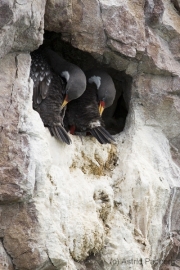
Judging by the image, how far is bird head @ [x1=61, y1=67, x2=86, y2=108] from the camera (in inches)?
303

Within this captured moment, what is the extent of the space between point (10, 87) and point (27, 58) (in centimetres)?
38

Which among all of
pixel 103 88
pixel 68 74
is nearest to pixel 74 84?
pixel 68 74

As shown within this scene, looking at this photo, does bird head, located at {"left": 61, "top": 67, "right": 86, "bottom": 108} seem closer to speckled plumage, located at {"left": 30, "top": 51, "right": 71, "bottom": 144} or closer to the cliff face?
speckled plumage, located at {"left": 30, "top": 51, "right": 71, "bottom": 144}

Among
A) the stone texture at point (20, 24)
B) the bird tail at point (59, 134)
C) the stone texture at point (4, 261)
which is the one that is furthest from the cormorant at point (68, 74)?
the stone texture at point (4, 261)

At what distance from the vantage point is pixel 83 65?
8570 millimetres

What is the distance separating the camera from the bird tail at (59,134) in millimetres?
7020

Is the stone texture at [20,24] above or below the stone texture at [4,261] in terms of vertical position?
above

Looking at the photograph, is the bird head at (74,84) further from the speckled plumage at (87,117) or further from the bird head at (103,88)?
the bird head at (103,88)

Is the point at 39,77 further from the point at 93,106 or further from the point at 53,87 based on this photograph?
the point at 93,106

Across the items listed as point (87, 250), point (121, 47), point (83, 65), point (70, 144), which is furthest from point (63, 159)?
point (83, 65)

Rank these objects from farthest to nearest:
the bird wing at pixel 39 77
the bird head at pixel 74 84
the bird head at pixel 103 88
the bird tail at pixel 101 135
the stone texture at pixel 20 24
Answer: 1. the bird head at pixel 103 88
2. the bird head at pixel 74 84
3. the bird tail at pixel 101 135
4. the bird wing at pixel 39 77
5. the stone texture at pixel 20 24

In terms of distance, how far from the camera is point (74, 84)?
7.70 metres

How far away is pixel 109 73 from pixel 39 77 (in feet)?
4.34

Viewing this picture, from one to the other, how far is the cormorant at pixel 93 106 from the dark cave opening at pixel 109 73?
17 centimetres
